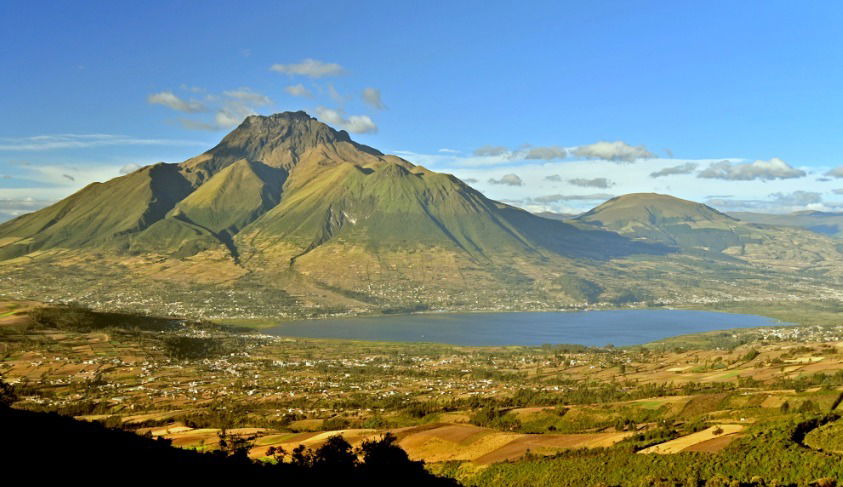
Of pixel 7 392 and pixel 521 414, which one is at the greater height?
pixel 7 392

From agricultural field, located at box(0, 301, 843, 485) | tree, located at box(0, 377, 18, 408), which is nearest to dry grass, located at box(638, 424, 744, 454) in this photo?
agricultural field, located at box(0, 301, 843, 485)

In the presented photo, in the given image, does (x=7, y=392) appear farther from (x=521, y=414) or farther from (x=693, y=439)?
(x=693, y=439)

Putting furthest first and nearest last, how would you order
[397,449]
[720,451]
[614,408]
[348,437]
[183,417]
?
[183,417]
[614,408]
[348,437]
[397,449]
[720,451]

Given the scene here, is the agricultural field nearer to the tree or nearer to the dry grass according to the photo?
the dry grass

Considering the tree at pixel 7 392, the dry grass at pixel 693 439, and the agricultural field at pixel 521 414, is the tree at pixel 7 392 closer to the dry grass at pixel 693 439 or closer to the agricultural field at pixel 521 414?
the agricultural field at pixel 521 414

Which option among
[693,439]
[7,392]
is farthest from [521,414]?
[7,392]

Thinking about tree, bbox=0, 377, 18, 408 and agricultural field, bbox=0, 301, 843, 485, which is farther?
tree, bbox=0, 377, 18, 408

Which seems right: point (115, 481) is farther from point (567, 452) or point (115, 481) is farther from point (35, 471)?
point (567, 452)

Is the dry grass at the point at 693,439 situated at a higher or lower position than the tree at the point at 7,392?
higher

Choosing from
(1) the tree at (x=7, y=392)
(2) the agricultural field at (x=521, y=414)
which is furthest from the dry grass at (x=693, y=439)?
(1) the tree at (x=7, y=392)

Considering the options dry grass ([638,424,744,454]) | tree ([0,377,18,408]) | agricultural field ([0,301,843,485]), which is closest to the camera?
agricultural field ([0,301,843,485])

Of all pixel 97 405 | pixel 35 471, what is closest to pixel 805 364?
pixel 35 471
